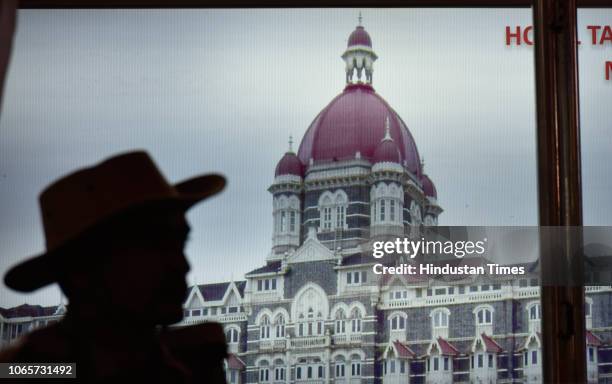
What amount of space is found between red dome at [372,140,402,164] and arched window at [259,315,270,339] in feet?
2.10

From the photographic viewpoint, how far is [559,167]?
2.87m

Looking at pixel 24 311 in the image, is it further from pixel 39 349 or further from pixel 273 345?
pixel 39 349

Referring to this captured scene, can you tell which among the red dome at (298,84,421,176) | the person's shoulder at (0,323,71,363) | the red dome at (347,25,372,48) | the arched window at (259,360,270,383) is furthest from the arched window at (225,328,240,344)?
the person's shoulder at (0,323,71,363)

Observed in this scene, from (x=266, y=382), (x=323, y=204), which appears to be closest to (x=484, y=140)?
(x=323, y=204)

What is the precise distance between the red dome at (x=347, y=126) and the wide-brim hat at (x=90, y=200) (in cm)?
166

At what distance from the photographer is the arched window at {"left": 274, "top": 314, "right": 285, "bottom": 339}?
308 centimetres

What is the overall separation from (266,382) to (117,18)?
4.42 ft

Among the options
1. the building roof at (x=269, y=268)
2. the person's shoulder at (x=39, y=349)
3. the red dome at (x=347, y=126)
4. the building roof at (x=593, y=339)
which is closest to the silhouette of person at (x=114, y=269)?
the person's shoulder at (x=39, y=349)

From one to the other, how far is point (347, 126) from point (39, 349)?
191cm

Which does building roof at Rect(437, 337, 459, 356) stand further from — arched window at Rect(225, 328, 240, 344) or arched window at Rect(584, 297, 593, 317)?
arched window at Rect(225, 328, 240, 344)

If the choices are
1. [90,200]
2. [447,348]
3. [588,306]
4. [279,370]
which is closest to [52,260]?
[90,200]

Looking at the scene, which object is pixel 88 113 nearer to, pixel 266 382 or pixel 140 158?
pixel 266 382

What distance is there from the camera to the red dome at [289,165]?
3.09 m

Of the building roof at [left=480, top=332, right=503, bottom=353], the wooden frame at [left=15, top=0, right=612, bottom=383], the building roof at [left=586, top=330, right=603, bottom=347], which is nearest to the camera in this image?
the wooden frame at [left=15, top=0, right=612, bottom=383]
